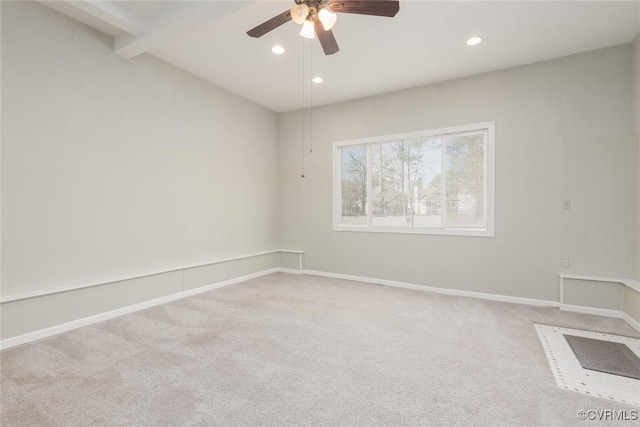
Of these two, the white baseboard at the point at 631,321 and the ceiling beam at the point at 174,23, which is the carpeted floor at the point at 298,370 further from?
the ceiling beam at the point at 174,23

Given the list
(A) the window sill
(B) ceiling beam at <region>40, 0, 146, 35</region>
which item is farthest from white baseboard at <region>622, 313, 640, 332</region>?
(B) ceiling beam at <region>40, 0, 146, 35</region>

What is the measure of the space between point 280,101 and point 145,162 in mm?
2536

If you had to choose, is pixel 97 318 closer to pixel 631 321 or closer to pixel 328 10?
pixel 328 10

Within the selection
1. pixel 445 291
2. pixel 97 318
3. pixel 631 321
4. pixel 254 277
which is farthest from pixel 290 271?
pixel 631 321

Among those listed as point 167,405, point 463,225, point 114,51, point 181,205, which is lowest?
point 167,405

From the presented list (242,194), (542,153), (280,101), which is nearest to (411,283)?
(542,153)

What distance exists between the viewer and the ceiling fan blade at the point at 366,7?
1978 millimetres

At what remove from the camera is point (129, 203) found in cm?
339

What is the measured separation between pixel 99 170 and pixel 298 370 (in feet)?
9.57

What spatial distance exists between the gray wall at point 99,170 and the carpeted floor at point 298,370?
55 cm

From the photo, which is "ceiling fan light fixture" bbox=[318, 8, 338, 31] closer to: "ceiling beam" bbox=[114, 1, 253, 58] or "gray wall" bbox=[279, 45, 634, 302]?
"ceiling beam" bbox=[114, 1, 253, 58]

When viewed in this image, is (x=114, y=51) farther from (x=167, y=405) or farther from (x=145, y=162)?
(x=167, y=405)

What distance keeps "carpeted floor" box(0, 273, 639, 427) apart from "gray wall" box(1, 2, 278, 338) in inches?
21.8

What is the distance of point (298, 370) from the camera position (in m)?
2.17
